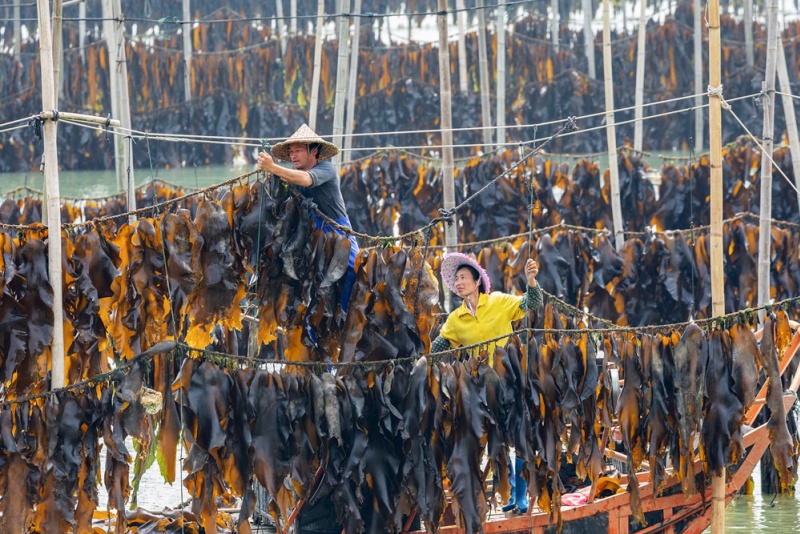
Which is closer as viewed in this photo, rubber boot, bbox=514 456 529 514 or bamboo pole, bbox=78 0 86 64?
rubber boot, bbox=514 456 529 514

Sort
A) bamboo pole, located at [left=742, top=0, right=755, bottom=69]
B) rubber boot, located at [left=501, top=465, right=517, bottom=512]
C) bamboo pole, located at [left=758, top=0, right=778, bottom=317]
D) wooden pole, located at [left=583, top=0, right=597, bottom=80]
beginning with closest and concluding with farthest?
rubber boot, located at [left=501, top=465, right=517, bottom=512] < bamboo pole, located at [left=758, top=0, right=778, bottom=317] < bamboo pole, located at [left=742, top=0, right=755, bottom=69] < wooden pole, located at [left=583, top=0, right=597, bottom=80]

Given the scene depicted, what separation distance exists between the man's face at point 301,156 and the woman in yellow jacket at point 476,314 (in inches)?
31.2

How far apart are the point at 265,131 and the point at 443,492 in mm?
13756

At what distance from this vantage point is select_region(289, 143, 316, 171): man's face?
654 centimetres

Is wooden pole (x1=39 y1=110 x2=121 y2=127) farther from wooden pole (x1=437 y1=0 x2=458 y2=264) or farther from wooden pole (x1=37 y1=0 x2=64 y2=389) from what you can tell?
wooden pole (x1=437 y1=0 x2=458 y2=264)

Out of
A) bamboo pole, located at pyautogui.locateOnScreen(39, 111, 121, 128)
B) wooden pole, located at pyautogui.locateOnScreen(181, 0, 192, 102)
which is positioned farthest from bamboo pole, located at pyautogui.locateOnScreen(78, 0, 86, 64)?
bamboo pole, located at pyautogui.locateOnScreen(39, 111, 121, 128)

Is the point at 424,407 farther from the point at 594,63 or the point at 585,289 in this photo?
the point at 594,63

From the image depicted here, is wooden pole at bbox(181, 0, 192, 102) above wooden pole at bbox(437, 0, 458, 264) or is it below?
above

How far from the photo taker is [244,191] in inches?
249

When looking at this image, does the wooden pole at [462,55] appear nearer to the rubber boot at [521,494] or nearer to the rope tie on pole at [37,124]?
the rubber boot at [521,494]

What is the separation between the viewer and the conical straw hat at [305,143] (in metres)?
6.43

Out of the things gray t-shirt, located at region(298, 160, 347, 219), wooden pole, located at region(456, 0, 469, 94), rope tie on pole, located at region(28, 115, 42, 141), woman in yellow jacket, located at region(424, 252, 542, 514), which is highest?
wooden pole, located at region(456, 0, 469, 94)

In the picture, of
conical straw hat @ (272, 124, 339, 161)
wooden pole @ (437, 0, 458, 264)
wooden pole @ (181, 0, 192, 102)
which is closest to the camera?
conical straw hat @ (272, 124, 339, 161)

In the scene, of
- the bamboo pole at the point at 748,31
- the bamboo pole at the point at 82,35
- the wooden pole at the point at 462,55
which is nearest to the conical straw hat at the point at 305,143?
the wooden pole at the point at 462,55
